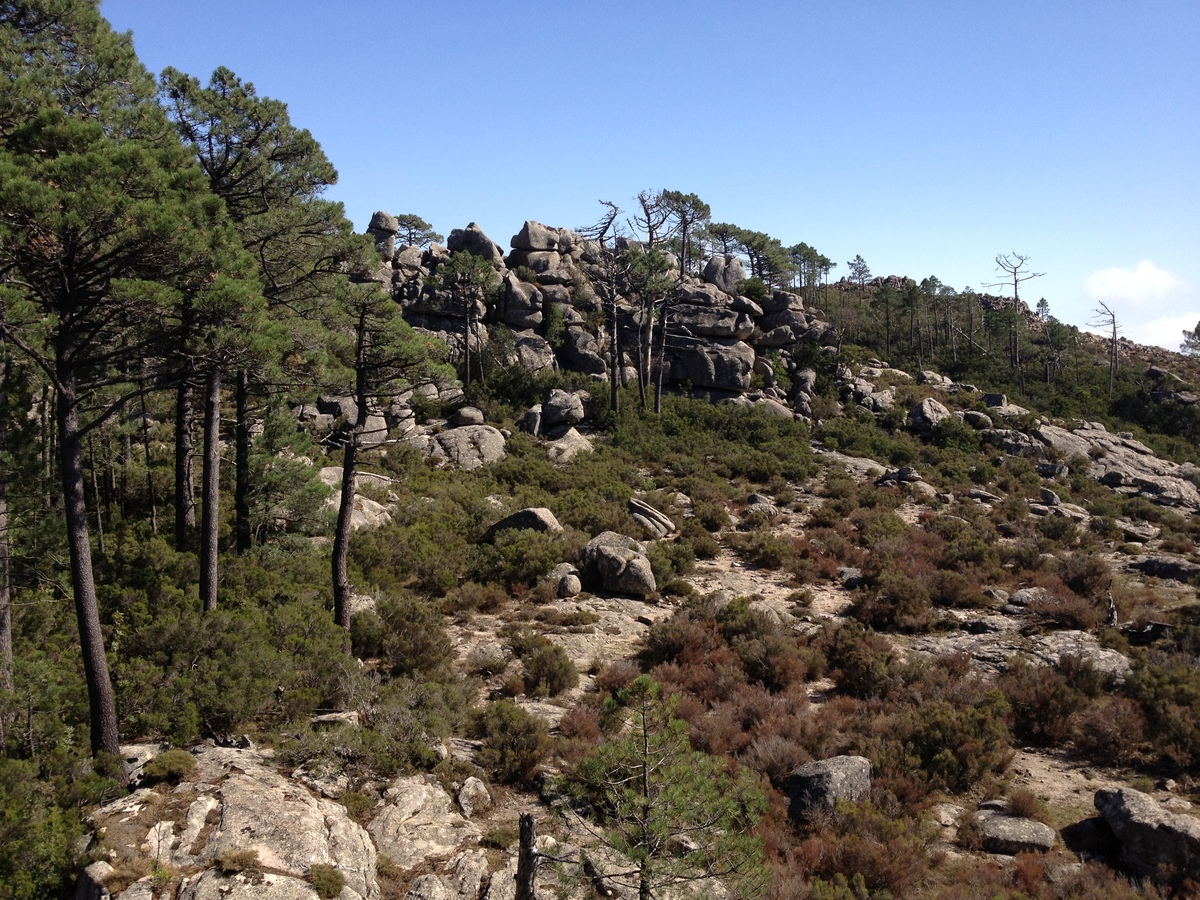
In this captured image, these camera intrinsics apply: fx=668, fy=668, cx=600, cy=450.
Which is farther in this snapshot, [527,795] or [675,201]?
[675,201]

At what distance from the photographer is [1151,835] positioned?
8336 millimetres

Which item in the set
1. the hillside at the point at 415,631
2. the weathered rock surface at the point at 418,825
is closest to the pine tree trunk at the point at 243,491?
the hillside at the point at 415,631

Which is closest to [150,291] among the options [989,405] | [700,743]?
[700,743]

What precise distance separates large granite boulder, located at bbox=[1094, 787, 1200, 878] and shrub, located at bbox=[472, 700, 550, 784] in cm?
778

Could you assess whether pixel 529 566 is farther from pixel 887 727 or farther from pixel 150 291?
pixel 150 291

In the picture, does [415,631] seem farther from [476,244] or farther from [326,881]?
[476,244]

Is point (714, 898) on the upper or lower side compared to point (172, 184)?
lower

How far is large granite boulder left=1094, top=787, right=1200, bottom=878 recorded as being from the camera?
805 centimetres

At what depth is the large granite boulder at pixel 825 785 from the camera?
364 inches

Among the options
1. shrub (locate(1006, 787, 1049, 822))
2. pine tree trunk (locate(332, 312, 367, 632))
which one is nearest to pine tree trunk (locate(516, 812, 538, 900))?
shrub (locate(1006, 787, 1049, 822))

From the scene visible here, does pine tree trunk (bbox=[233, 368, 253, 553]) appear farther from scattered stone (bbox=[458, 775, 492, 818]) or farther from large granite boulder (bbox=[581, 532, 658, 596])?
scattered stone (bbox=[458, 775, 492, 818])

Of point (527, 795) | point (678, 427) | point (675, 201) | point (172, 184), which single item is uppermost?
point (675, 201)

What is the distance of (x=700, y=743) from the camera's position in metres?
11.1

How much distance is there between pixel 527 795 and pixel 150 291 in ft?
27.6
